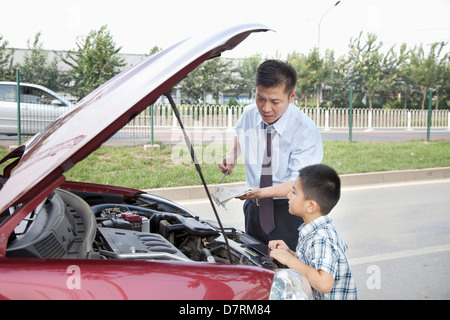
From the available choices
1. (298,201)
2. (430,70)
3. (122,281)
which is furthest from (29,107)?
(430,70)

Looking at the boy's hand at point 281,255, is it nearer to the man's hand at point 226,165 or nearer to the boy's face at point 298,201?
the boy's face at point 298,201

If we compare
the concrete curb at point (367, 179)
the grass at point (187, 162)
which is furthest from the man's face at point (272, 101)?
the concrete curb at point (367, 179)

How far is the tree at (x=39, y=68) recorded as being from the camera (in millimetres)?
11102

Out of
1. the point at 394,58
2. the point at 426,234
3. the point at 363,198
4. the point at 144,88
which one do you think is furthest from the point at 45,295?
the point at 394,58

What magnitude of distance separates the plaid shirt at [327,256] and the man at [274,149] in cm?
46

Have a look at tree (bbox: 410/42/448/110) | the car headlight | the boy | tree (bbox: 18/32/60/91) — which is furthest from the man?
tree (bbox: 410/42/448/110)

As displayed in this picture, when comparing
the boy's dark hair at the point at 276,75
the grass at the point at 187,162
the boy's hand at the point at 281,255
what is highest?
the boy's dark hair at the point at 276,75

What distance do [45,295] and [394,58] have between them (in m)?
36.9

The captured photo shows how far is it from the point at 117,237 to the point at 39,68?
15.2 m

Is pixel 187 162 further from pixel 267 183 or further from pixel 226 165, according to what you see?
pixel 267 183

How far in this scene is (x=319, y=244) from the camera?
6.67 ft

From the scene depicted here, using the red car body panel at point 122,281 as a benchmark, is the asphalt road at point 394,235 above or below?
below

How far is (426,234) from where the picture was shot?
552 cm
